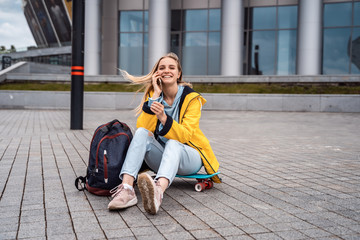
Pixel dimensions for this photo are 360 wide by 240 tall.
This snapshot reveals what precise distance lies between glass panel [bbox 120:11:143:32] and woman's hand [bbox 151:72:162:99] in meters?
25.5

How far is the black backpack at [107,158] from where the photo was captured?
3.56m

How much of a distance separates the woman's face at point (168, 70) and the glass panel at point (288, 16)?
24.4 metres

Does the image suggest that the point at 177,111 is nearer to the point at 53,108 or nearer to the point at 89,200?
the point at 89,200

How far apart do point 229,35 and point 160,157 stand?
836 inches

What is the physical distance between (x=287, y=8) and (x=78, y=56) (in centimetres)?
2005

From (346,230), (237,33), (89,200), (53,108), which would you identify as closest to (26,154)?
(89,200)

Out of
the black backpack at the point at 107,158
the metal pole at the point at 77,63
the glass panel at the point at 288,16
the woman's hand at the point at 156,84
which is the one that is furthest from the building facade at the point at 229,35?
the black backpack at the point at 107,158

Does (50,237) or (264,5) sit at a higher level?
(264,5)

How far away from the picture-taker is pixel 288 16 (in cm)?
2625

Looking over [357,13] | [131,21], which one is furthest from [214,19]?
[357,13]

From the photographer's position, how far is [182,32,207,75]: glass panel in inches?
1097

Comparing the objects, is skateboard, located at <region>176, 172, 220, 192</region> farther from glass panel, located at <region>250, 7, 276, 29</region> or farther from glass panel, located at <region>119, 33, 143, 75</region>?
glass panel, located at <region>119, 33, 143, 75</region>

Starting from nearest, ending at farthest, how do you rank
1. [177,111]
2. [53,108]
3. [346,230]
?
[346,230], [177,111], [53,108]

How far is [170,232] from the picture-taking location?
276 cm
